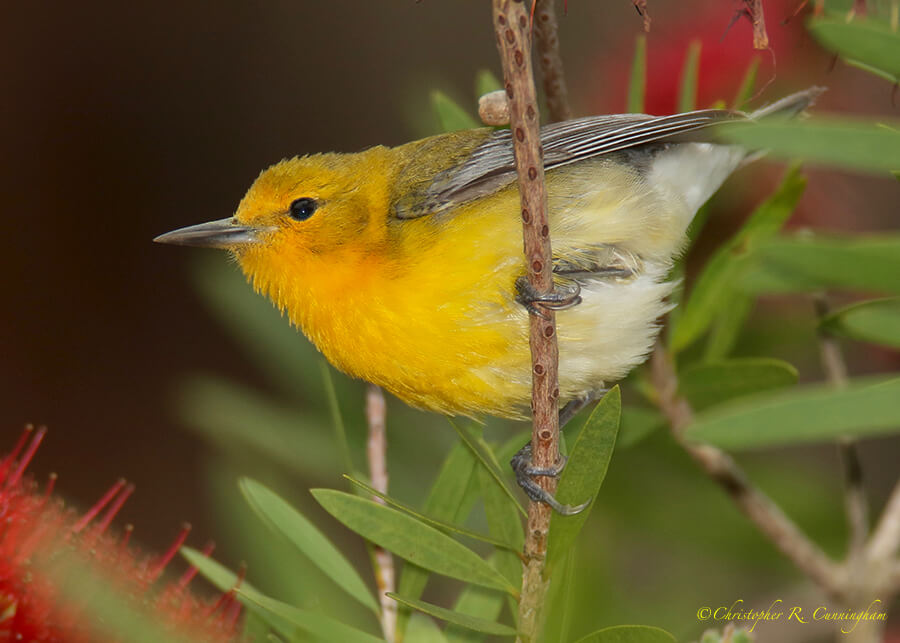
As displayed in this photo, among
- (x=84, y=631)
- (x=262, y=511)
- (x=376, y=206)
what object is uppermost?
(x=376, y=206)

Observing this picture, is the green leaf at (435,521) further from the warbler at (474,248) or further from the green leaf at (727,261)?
the green leaf at (727,261)

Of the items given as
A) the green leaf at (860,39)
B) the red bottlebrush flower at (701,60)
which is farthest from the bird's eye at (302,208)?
the green leaf at (860,39)

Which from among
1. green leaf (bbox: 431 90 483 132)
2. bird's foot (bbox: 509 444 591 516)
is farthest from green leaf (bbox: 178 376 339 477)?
green leaf (bbox: 431 90 483 132)

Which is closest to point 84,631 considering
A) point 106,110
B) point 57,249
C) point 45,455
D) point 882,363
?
point 882,363

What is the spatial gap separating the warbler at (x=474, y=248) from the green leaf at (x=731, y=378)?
0.46 ft

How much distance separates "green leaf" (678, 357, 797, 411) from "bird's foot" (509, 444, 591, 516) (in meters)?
0.38

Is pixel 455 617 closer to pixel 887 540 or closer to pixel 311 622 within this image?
pixel 311 622

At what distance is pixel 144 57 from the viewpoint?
5.43 m

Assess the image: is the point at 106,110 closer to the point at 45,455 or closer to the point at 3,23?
the point at 3,23

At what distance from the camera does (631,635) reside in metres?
1.35

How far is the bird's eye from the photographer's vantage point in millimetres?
2436

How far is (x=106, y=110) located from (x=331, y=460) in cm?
370

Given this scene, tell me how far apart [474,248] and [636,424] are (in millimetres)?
524

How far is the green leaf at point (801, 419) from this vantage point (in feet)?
2.85
